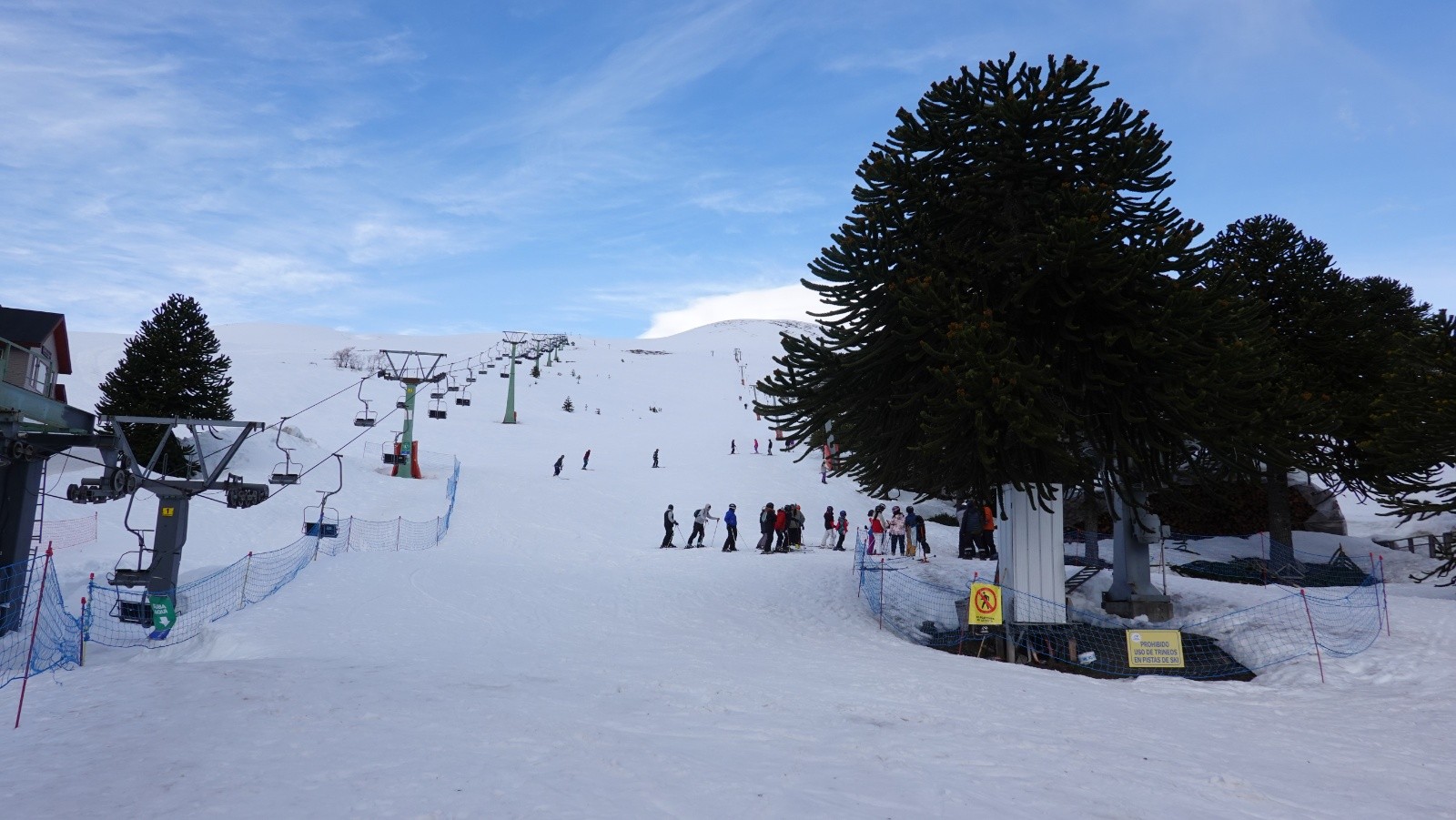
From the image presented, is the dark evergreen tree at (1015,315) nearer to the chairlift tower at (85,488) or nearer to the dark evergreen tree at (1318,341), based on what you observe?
the dark evergreen tree at (1318,341)

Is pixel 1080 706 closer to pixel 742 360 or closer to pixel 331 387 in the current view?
pixel 331 387

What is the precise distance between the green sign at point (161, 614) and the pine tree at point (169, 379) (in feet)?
57.3

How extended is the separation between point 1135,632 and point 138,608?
641 inches

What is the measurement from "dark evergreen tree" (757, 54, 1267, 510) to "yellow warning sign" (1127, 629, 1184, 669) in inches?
108

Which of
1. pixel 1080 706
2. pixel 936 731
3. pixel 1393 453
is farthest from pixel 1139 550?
pixel 936 731

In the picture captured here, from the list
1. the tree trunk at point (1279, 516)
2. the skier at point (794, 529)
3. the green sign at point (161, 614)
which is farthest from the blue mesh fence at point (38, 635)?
the tree trunk at point (1279, 516)

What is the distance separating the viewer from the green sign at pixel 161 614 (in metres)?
13.1

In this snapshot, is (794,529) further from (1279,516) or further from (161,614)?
(161,614)

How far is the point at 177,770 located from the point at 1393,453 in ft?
74.5

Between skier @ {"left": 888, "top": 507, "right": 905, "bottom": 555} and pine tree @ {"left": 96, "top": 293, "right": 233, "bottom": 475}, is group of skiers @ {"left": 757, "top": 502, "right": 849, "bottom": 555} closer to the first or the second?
skier @ {"left": 888, "top": 507, "right": 905, "bottom": 555}

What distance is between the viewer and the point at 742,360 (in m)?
139

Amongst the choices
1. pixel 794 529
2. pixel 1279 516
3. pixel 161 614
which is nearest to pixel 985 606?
pixel 794 529

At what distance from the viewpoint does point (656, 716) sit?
8195 mm

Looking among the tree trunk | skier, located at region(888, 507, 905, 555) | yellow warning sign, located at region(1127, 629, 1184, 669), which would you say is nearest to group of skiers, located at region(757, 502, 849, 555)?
skier, located at region(888, 507, 905, 555)
